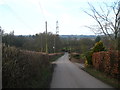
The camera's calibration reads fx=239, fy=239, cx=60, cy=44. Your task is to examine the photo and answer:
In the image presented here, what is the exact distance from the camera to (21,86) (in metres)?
9.98

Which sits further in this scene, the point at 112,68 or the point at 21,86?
the point at 112,68

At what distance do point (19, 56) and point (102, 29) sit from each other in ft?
78.5

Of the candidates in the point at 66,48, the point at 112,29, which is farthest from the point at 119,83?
the point at 66,48

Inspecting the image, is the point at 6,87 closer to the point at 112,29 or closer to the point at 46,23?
the point at 112,29

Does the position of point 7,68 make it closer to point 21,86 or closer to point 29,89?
point 21,86

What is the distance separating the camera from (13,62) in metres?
9.62

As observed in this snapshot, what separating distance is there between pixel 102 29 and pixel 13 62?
24.9m

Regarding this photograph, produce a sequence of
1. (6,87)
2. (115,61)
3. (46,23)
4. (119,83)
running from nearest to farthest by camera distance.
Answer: (6,87) < (119,83) < (115,61) < (46,23)

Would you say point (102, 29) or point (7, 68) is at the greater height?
point (102, 29)

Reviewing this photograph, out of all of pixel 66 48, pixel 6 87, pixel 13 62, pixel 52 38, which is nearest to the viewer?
pixel 6 87

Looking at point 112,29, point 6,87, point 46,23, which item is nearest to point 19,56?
point 6,87

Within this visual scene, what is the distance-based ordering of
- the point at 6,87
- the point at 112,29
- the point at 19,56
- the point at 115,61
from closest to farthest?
the point at 6,87, the point at 19,56, the point at 115,61, the point at 112,29

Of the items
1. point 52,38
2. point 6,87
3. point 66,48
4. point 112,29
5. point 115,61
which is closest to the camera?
point 6,87

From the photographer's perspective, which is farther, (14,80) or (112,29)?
(112,29)
